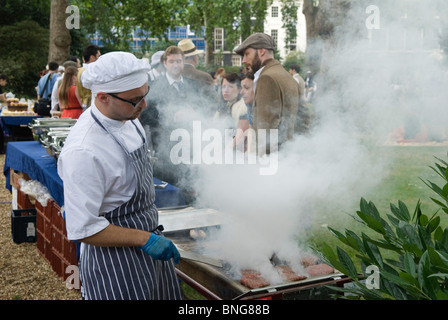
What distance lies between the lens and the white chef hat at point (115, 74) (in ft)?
7.32

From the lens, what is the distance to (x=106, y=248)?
7.62 feet

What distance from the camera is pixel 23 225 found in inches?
228

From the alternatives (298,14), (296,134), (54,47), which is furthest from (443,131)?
(298,14)

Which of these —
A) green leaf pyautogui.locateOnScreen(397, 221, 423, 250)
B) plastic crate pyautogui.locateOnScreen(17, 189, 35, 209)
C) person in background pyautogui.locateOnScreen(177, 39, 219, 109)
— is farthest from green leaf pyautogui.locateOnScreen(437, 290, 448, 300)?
plastic crate pyautogui.locateOnScreen(17, 189, 35, 209)

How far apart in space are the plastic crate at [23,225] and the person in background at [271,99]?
9.91 ft

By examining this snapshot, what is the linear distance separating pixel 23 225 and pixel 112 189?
13.2 feet

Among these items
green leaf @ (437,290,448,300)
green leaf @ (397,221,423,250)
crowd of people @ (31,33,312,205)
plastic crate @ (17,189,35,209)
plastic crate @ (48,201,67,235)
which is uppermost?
crowd of people @ (31,33,312,205)

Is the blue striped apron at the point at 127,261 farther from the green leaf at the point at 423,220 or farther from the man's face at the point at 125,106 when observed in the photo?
the green leaf at the point at 423,220

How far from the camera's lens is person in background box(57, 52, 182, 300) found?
2143 millimetres

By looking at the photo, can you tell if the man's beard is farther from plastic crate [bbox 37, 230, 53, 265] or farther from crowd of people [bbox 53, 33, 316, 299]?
plastic crate [bbox 37, 230, 53, 265]

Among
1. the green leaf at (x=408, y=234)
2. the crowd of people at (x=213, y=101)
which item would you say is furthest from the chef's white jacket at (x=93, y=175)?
the crowd of people at (x=213, y=101)

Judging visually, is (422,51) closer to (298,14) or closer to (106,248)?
(106,248)

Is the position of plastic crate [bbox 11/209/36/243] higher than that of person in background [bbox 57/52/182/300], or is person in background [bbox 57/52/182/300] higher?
person in background [bbox 57/52/182/300]

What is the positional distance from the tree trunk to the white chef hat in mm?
13818
